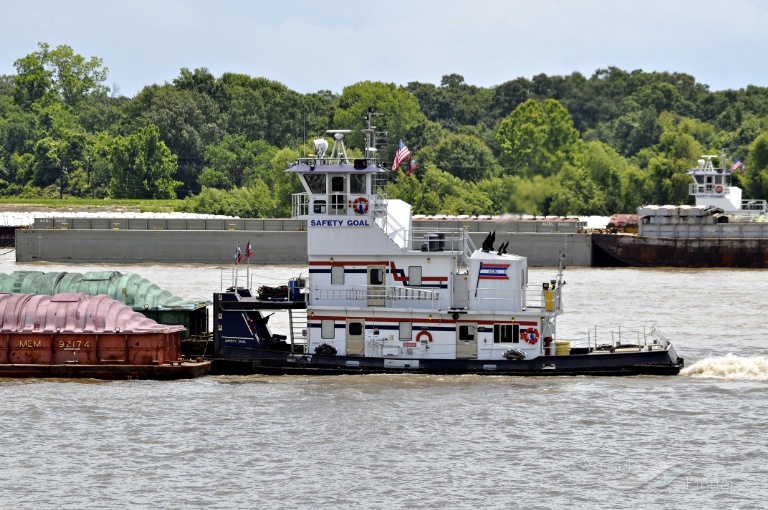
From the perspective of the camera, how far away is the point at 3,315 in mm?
38906

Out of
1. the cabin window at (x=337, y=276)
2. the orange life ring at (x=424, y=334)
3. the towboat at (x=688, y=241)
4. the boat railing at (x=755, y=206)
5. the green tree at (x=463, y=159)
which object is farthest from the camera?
the green tree at (x=463, y=159)

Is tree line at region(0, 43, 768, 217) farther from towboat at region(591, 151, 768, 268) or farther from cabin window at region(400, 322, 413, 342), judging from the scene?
cabin window at region(400, 322, 413, 342)

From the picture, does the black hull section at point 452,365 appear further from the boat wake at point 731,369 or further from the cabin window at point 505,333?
the boat wake at point 731,369

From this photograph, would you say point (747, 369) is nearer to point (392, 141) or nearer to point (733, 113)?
point (392, 141)

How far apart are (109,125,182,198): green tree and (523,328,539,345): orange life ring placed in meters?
96.4

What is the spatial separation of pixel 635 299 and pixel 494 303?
24.8 m

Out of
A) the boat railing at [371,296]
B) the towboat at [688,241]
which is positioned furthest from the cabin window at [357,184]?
the towboat at [688,241]

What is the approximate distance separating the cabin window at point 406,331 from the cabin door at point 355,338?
3.74ft

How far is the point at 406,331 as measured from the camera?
38562 millimetres

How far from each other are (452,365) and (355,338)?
295 centimetres

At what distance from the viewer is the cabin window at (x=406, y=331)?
3850 cm

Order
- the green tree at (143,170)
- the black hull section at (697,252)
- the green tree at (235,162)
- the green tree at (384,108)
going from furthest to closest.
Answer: the green tree at (235,162)
the green tree at (143,170)
the green tree at (384,108)
the black hull section at (697,252)

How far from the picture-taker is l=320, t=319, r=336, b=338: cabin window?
127 ft

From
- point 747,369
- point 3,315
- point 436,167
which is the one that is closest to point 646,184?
point 436,167
